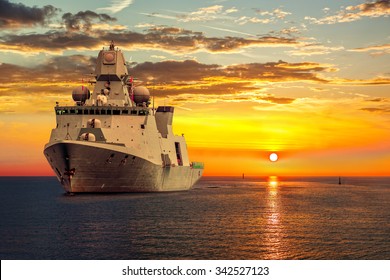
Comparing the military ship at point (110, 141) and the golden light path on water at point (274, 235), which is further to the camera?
the military ship at point (110, 141)

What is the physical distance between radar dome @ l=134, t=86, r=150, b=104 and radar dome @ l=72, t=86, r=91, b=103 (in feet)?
24.4

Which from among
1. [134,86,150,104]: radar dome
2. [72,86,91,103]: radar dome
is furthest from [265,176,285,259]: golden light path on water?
[72,86,91,103]: radar dome

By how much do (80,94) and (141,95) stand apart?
9.13 meters

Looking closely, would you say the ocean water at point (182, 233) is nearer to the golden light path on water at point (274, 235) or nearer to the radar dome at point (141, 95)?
the golden light path on water at point (274, 235)

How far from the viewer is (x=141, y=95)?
7894cm

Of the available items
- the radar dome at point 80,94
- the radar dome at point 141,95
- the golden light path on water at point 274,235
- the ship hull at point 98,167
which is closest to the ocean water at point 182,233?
the golden light path on water at point 274,235

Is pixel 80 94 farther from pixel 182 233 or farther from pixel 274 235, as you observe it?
pixel 274 235

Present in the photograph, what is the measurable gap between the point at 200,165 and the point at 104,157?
48044 mm

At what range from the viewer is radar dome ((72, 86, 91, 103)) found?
75.0m

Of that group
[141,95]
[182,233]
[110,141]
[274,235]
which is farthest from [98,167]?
[274,235]

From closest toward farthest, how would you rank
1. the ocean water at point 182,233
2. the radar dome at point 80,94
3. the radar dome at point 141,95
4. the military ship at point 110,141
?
1. the ocean water at point 182,233
2. the military ship at point 110,141
3. the radar dome at point 80,94
4. the radar dome at point 141,95

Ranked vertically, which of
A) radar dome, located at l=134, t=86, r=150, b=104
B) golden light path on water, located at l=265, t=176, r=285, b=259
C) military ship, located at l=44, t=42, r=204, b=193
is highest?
radar dome, located at l=134, t=86, r=150, b=104

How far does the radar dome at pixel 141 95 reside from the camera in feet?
259

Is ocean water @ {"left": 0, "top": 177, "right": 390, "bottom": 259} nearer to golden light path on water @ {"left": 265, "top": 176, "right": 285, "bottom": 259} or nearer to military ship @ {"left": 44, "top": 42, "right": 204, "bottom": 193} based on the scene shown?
golden light path on water @ {"left": 265, "top": 176, "right": 285, "bottom": 259}
